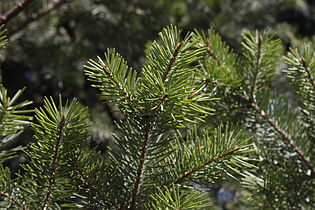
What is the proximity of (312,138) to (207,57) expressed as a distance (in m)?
0.21

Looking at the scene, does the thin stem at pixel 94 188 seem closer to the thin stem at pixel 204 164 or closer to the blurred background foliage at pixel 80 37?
the thin stem at pixel 204 164

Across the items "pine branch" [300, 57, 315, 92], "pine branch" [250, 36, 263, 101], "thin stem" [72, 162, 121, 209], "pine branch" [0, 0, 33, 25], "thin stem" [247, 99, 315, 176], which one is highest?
"pine branch" [0, 0, 33, 25]

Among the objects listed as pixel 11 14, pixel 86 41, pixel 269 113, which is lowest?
pixel 269 113

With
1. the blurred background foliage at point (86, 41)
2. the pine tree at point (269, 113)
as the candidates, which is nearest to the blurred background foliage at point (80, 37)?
the blurred background foliage at point (86, 41)

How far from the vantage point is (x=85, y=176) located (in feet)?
1.43

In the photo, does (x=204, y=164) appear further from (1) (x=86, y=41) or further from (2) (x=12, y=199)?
(1) (x=86, y=41)

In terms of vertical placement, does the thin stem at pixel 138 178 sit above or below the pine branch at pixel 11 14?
below

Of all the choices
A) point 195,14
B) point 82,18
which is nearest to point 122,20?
point 82,18

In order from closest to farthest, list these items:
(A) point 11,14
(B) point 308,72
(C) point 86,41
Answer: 1. (B) point 308,72
2. (A) point 11,14
3. (C) point 86,41

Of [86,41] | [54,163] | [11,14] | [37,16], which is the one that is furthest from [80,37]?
[54,163]

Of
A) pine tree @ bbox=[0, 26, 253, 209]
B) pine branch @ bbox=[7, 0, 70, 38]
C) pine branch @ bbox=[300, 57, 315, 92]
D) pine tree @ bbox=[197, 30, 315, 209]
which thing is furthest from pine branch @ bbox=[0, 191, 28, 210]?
pine branch @ bbox=[7, 0, 70, 38]

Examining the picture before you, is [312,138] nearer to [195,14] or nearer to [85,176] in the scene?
[85,176]

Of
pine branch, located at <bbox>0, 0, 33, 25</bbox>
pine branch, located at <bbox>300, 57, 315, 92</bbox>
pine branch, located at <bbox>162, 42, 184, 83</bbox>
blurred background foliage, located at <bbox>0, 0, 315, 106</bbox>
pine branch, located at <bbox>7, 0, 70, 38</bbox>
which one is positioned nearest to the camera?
pine branch, located at <bbox>162, 42, 184, 83</bbox>

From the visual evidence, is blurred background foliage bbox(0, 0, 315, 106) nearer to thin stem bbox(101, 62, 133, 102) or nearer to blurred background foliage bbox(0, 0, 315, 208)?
blurred background foliage bbox(0, 0, 315, 208)
